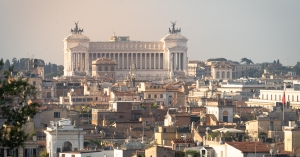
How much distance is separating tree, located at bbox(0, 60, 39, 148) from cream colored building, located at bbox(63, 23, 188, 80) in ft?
422

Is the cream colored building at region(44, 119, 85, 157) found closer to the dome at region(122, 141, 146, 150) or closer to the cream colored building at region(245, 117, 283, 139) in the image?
the dome at region(122, 141, 146, 150)

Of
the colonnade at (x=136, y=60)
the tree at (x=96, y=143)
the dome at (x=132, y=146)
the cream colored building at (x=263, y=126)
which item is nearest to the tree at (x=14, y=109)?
the dome at (x=132, y=146)

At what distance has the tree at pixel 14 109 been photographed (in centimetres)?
2167

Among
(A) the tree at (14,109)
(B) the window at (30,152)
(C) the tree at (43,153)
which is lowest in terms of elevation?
(C) the tree at (43,153)

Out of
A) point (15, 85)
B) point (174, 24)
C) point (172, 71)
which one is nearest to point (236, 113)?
point (15, 85)

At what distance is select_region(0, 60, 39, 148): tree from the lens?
21.7 metres

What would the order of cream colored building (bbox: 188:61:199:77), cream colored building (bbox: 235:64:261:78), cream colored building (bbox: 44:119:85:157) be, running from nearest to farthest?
cream colored building (bbox: 44:119:85:157)
cream colored building (bbox: 188:61:199:77)
cream colored building (bbox: 235:64:261:78)

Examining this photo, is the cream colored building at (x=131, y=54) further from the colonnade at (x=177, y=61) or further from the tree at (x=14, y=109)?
the tree at (x=14, y=109)

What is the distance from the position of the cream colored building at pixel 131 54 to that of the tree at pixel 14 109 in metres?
129

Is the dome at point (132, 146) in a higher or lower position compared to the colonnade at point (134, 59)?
lower

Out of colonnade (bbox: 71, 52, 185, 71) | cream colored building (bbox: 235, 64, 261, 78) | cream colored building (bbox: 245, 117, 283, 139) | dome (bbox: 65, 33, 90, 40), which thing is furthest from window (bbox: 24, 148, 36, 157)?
cream colored building (bbox: 235, 64, 261, 78)

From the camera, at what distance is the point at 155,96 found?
3216 inches

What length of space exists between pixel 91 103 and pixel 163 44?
86119 millimetres

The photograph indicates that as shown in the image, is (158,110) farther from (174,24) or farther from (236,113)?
(174,24)
